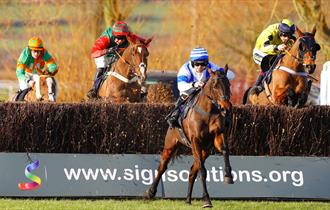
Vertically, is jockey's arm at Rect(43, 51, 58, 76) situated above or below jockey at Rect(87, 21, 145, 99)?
below

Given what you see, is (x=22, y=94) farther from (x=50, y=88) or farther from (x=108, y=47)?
(x=108, y=47)

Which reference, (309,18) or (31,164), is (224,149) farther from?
(309,18)

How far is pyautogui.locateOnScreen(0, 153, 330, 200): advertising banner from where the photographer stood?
13.9 meters

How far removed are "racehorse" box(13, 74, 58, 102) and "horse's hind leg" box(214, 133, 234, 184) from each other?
520 centimetres

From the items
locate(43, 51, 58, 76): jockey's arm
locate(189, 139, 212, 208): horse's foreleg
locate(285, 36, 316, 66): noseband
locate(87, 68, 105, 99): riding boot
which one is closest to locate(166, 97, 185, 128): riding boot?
locate(189, 139, 212, 208): horse's foreleg

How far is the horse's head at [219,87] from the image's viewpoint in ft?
40.5

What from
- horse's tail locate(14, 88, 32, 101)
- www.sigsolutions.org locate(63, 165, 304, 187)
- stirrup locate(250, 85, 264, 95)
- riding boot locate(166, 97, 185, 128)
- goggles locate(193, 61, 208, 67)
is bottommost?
www.sigsolutions.org locate(63, 165, 304, 187)

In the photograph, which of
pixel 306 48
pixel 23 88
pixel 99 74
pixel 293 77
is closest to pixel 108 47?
pixel 99 74

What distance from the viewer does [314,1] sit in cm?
2125

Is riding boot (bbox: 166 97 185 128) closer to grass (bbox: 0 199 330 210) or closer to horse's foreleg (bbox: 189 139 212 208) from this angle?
horse's foreleg (bbox: 189 139 212 208)

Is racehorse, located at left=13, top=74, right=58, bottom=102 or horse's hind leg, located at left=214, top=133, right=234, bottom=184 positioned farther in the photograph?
racehorse, located at left=13, top=74, right=58, bottom=102

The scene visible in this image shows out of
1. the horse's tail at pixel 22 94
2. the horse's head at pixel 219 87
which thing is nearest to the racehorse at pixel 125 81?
the horse's tail at pixel 22 94

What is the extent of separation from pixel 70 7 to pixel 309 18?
240 inches

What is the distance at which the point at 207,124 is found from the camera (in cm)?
1290
